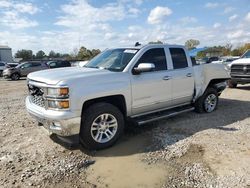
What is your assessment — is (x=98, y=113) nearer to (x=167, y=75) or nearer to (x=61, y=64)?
(x=167, y=75)

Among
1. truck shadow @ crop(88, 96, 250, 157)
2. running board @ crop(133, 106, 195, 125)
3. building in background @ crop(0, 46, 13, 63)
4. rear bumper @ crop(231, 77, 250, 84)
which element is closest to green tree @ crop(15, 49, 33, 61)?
building in background @ crop(0, 46, 13, 63)

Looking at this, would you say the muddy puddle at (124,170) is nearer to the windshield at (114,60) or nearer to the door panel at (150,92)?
the door panel at (150,92)

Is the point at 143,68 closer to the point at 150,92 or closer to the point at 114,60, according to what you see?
the point at 150,92

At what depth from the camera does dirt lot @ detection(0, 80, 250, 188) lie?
3.74 meters

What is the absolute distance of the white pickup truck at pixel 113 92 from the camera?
4.36 m

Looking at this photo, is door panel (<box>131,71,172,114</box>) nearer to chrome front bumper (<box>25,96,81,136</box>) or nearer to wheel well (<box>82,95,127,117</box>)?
wheel well (<box>82,95,127,117</box>)

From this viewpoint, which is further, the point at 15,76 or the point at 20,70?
the point at 20,70

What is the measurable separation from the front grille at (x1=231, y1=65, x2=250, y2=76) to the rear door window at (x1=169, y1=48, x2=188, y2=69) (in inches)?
250

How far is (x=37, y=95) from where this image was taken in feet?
15.7

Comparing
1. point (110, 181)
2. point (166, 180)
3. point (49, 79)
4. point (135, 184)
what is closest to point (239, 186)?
point (166, 180)

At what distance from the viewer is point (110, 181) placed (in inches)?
147

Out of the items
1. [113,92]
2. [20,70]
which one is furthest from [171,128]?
[20,70]

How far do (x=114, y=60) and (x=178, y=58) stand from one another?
1.69 metres

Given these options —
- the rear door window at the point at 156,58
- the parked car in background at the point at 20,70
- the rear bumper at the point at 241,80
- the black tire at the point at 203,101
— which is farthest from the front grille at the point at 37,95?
the parked car in background at the point at 20,70
